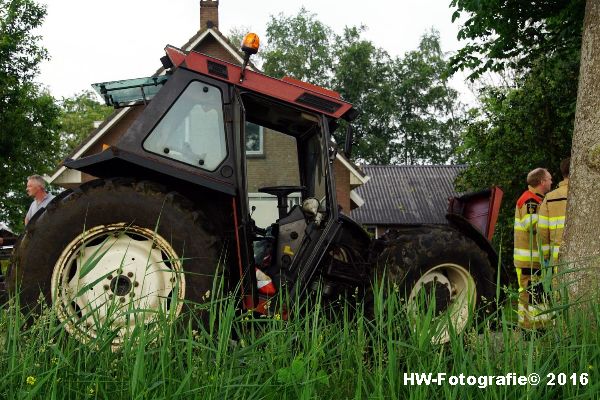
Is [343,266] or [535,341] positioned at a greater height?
[343,266]

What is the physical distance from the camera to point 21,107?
2416 cm

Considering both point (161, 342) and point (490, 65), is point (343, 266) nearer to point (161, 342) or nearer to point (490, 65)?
point (161, 342)

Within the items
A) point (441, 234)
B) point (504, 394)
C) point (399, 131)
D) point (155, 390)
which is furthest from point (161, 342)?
point (399, 131)

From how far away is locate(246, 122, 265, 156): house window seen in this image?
5723mm

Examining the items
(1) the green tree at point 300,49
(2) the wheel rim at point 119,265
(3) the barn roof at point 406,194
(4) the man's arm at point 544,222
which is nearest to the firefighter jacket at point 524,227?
(4) the man's arm at point 544,222

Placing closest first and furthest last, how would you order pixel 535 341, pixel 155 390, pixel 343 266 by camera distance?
pixel 155 390 → pixel 535 341 → pixel 343 266

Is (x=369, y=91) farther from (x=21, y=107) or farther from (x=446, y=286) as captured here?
(x=446, y=286)

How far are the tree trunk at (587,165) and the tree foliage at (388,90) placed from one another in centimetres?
5011

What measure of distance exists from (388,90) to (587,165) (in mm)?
52549

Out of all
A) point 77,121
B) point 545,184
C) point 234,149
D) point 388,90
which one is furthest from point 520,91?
point 77,121

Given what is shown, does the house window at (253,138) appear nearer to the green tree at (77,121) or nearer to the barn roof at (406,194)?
the barn roof at (406,194)

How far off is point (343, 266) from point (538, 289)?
6.59 ft

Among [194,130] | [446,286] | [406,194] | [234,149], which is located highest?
[406,194]

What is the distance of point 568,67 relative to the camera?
18266 mm
